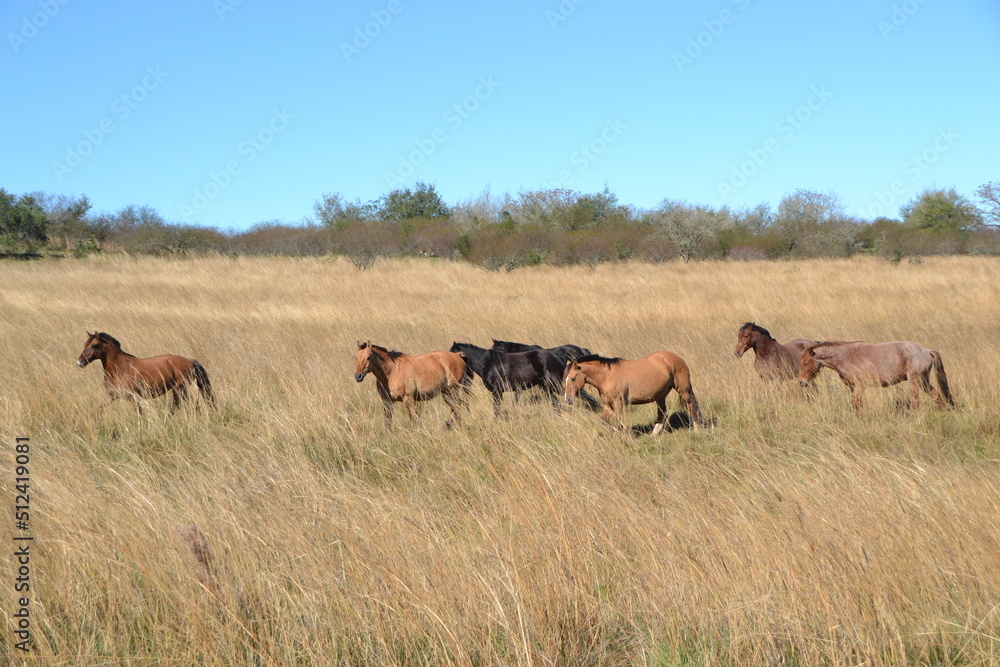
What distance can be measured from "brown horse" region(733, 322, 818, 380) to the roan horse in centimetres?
199

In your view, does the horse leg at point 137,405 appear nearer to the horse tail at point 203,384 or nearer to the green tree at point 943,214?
the horse tail at point 203,384

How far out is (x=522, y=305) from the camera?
14.5m

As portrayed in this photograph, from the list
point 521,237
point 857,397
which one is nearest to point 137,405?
point 857,397

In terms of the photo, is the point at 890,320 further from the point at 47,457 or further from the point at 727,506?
the point at 47,457

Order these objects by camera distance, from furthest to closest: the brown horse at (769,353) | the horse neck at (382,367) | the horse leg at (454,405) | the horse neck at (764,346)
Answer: the horse neck at (764,346) → the brown horse at (769,353) → the horse neck at (382,367) → the horse leg at (454,405)

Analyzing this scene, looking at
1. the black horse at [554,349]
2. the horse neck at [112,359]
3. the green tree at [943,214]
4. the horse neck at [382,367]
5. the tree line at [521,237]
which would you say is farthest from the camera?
the green tree at [943,214]

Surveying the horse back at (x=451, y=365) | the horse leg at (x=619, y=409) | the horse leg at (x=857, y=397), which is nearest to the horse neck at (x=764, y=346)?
the horse leg at (x=857, y=397)

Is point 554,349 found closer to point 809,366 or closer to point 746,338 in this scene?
point 746,338

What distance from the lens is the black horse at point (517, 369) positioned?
704 cm

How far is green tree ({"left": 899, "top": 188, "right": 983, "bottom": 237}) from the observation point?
46250 millimetres

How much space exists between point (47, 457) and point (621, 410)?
4285mm

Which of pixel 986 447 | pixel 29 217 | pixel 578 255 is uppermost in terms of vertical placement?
pixel 29 217

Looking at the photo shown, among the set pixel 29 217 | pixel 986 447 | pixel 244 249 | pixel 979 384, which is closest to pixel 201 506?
pixel 986 447

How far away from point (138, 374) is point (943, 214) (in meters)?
54.6
